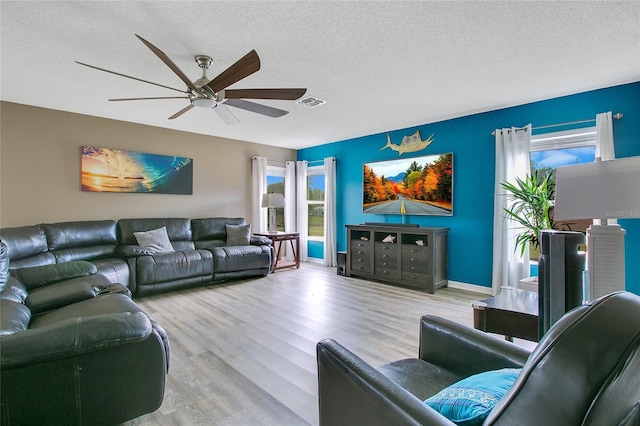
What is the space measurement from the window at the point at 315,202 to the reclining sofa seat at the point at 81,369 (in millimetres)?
4962

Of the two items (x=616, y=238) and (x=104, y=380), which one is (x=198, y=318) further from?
(x=616, y=238)

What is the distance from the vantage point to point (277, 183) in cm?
688

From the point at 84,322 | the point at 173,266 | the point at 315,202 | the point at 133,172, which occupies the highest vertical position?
the point at 133,172

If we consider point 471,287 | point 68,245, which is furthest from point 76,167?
point 471,287

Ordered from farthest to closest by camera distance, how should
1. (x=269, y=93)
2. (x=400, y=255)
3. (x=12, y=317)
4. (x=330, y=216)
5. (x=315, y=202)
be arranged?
(x=315, y=202) < (x=330, y=216) < (x=400, y=255) < (x=269, y=93) < (x=12, y=317)

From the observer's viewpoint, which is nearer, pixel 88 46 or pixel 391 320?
pixel 88 46

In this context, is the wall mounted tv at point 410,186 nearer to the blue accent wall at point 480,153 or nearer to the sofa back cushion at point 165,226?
the blue accent wall at point 480,153

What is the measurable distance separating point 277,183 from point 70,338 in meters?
5.68

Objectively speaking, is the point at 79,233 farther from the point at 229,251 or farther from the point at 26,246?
the point at 229,251

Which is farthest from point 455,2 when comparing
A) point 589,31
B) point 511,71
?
point 511,71

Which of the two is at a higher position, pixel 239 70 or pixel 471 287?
pixel 239 70

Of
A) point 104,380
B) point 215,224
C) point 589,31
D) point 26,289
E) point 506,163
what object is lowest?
point 104,380

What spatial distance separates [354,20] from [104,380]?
8.32ft

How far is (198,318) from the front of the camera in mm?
3260
